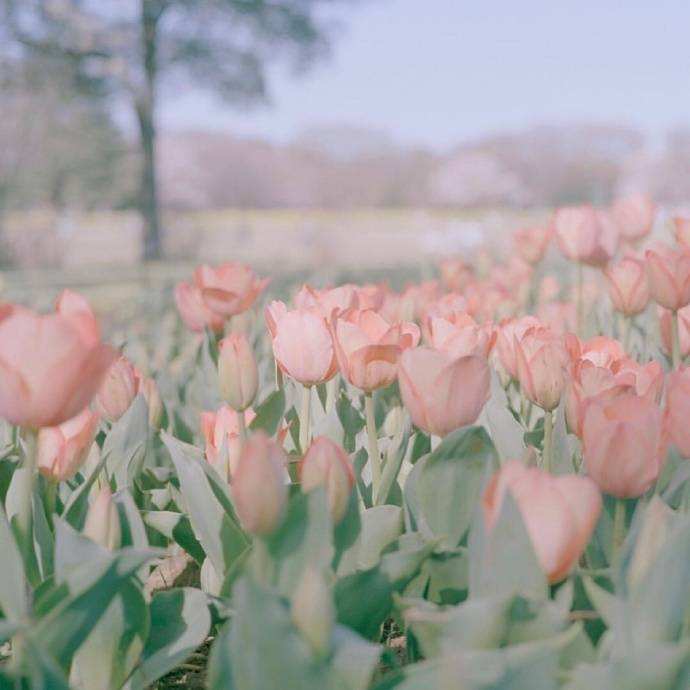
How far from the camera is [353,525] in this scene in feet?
2.54

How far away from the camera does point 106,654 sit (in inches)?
29.1

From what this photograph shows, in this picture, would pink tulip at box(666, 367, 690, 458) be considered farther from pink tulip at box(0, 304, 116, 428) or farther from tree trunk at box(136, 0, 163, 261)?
tree trunk at box(136, 0, 163, 261)

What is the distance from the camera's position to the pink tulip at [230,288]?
1.42m

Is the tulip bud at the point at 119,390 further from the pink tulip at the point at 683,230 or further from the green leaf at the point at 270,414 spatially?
the pink tulip at the point at 683,230

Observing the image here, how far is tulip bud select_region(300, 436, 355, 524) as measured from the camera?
0.73 metres

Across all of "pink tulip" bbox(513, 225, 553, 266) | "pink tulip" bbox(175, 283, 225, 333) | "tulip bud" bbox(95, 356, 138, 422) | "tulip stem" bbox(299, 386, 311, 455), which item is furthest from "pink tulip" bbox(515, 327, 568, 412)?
"pink tulip" bbox(513, 225, 553, 266)

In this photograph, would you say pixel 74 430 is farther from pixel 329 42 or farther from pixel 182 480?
pixel 329 42

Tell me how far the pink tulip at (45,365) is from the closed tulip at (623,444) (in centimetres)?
37

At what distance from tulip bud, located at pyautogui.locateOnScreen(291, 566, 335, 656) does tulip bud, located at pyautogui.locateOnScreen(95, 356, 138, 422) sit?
1.93 ft

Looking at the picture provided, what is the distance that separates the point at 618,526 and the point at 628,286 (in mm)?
775

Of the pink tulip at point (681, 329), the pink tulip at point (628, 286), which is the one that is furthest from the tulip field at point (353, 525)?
the pink tulip at point (628, 286)

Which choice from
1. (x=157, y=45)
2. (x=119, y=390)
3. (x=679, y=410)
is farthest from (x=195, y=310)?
(x=157, y=45)

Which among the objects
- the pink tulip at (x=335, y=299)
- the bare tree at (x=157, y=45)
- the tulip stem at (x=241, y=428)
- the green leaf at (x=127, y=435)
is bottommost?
the green leaf at (x=127, y=435)

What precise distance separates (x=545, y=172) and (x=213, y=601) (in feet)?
166
